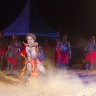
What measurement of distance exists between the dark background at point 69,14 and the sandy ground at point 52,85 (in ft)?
20.2

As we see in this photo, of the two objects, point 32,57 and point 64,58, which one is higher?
point 32,57

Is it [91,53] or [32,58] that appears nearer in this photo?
[32,58]

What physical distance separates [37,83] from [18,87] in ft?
2.68

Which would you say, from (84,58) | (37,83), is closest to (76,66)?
(84,58)

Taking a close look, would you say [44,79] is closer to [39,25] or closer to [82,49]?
[39,25]

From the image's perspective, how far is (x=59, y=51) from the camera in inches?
779

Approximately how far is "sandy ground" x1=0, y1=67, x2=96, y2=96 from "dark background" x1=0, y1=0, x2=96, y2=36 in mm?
6157

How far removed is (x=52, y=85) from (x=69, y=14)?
9.48m

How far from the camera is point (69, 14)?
2448cm

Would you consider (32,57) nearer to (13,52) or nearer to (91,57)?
(13,52)

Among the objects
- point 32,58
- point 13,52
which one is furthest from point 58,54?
point 32,58

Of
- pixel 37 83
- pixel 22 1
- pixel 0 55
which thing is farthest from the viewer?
pixel 22 1

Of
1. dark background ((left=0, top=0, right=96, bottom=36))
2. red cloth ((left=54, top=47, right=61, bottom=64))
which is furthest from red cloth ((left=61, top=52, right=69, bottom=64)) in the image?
dark background ((left=0, top=0, right=96, bottom=36))

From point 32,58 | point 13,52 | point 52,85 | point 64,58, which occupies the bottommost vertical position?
point 52,85
